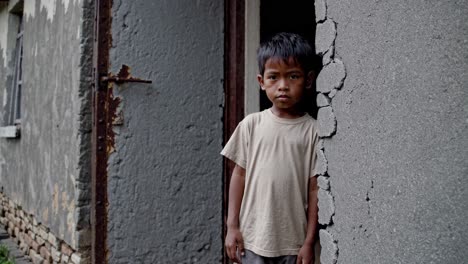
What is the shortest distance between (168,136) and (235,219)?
1292 mm

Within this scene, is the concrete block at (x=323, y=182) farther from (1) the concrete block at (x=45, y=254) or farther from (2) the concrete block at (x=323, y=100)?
(1) the concrete block at (x=45, y=254)

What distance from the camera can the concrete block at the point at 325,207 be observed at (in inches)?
68.7

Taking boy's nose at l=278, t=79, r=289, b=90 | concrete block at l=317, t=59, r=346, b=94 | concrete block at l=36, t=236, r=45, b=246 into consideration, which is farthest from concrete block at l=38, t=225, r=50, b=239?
concrete block at l=317, t=59, r=346, b=94

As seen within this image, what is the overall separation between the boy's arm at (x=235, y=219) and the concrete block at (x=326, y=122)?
0.48 m

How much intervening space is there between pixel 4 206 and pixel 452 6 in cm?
643

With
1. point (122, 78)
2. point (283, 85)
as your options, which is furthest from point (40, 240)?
point (283, 85)

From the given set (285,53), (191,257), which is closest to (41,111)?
(191,257)

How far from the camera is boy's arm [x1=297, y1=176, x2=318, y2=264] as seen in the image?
190cm

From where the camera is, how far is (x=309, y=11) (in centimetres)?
404

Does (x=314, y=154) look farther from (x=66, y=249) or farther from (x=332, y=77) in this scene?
(x=66, y=249)

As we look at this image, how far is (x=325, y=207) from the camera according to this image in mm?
1783

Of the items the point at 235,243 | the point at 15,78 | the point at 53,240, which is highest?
the point at 15,78

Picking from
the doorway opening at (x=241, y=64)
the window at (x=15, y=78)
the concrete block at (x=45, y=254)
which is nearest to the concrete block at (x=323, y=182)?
the doorway opening at (x=241, y=64)

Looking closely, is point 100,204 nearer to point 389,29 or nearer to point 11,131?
point 389,29
